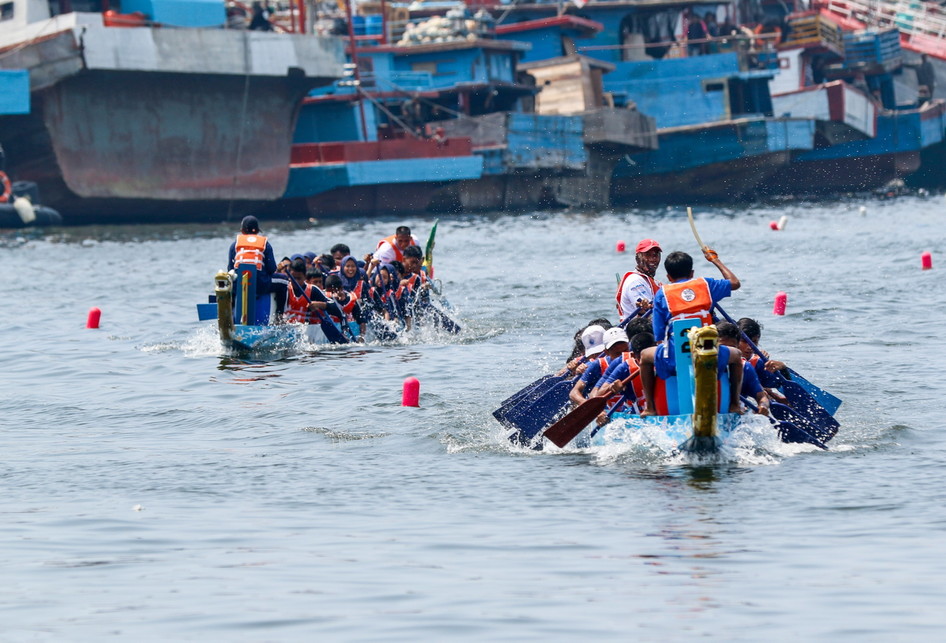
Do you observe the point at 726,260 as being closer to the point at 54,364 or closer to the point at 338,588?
the point at 54,364

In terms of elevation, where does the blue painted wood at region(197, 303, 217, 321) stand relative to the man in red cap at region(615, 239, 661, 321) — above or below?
below

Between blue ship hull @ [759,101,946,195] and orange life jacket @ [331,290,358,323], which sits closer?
orange life jacket @ [331,290,358,323]

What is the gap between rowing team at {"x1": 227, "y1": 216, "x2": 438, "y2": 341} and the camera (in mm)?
20578

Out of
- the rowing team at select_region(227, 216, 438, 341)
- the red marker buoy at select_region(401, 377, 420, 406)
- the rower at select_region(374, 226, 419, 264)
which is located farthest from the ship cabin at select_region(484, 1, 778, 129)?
the red marker buoy at select_region(401, 377, 420, 406)

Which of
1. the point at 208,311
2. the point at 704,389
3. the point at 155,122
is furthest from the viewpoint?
the point at 155,122

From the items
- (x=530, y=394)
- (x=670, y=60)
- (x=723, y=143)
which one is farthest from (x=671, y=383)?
(x=670, y=60)

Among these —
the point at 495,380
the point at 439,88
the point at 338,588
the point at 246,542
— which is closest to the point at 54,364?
the point at 495,380

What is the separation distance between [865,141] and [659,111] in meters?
→ 11.3

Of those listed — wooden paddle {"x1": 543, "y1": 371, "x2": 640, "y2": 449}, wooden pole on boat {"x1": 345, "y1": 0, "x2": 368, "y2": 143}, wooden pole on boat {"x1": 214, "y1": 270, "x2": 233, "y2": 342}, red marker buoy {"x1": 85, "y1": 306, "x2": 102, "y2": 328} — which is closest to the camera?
wooden paddle {"x1": 543, "y1": 371, "x2": 640, "y2": 449}

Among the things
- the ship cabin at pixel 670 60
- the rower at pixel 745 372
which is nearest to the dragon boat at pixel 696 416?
the rower at pixel 745 372

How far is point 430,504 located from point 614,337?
2.63 meters

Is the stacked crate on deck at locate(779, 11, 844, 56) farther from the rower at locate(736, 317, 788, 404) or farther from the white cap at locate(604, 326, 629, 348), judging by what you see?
the white cap at locate(604, 326, 629, 348)

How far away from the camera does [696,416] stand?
11898 mm

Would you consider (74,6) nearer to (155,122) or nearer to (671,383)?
(155,122)
